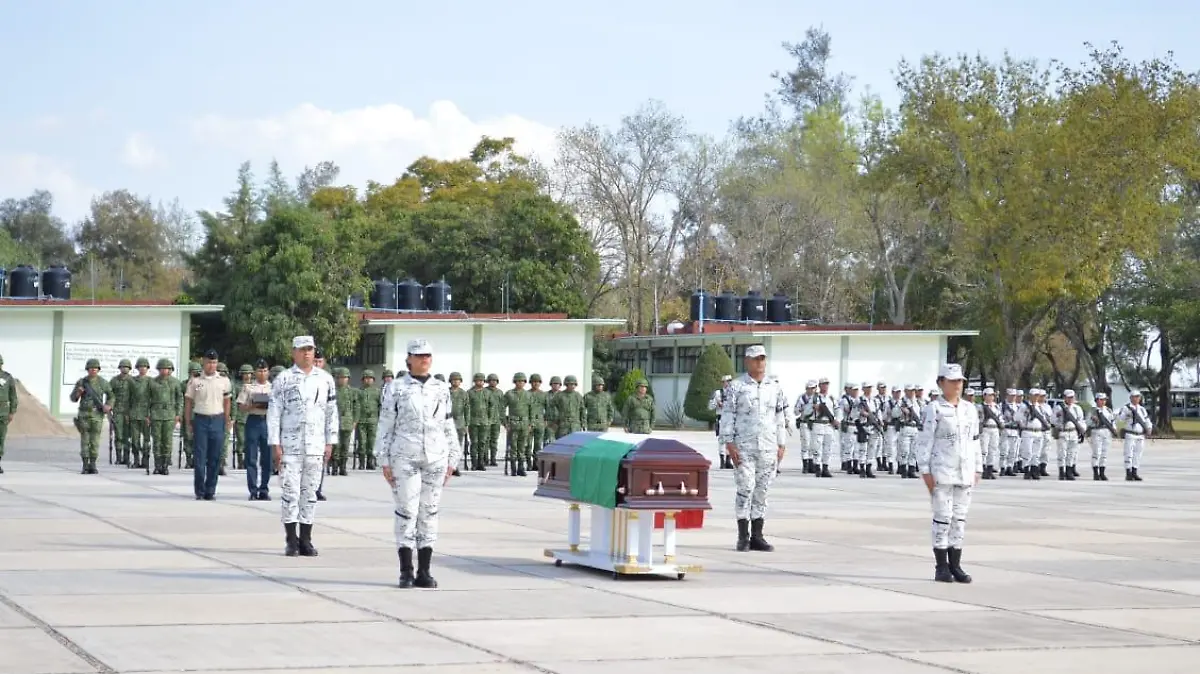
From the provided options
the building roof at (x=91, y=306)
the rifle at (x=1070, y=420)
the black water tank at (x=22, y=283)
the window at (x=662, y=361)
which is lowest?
the rifle at (x=1070, y=420)

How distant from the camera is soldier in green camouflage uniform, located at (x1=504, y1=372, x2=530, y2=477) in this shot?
101 ft

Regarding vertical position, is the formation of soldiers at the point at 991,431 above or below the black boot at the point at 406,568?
above

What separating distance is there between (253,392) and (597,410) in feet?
37.0

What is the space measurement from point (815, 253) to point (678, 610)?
69.3 m

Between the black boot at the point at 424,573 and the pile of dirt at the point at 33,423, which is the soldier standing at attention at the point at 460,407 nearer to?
the pile of dirt at the point at 33,423

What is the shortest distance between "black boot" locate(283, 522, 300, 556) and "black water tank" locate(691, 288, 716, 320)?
167 feet

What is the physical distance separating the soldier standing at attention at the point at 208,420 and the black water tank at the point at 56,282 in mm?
31882

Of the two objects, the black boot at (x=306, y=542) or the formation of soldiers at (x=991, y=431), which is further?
the formation of soldiers at (x=991, y=431)

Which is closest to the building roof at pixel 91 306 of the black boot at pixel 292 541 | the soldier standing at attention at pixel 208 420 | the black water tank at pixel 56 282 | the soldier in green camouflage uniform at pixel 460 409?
the black water tank at pixel 56 282

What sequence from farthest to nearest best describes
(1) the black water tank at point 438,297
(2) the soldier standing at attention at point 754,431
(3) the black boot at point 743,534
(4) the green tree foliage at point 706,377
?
(1) the black water tank at point 438,297
(4) the green tree foliage at point 706,377
(3) the black boot at point 743,534
(2) the soldier standing at attention at point 754,431

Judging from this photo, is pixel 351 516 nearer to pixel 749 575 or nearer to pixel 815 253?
pixel 749 575

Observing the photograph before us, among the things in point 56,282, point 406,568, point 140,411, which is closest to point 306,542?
point 406,568

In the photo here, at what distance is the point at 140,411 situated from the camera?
28000 millimetres

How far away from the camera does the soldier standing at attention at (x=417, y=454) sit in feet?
41.2
